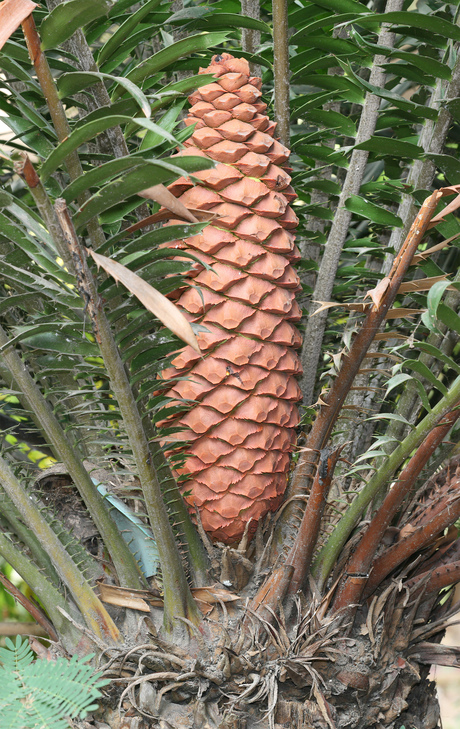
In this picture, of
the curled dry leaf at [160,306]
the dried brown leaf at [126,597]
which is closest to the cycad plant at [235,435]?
the dried brown leaf at [126,597]

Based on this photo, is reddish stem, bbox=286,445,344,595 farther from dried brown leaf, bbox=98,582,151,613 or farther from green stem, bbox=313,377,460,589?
dried brown leaf, bbox=98,582,151,613

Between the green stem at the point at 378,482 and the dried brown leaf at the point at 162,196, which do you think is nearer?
the dried brown leaf at the point at 162,196

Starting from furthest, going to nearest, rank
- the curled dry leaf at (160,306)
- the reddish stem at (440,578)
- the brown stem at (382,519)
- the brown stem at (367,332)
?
the reddish stem at (440,578)
the brown stem at (382,519)
the brown stem at (367,332)
the curled dry leaf at (160,306)

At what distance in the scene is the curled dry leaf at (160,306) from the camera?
380mm

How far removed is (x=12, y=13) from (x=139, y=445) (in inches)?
14.0

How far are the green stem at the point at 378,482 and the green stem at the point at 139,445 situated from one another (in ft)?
0.54

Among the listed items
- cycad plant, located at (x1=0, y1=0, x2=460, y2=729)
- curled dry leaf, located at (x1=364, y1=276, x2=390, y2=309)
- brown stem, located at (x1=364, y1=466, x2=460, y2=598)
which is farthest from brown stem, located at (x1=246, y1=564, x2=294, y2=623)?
curled dry leaf, located at (x1=364, y1=276, x2=390, y2=309)

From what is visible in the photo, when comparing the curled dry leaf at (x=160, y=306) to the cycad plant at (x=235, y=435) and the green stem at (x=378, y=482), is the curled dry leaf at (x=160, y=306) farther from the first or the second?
the green stem at (x=378, y=482)

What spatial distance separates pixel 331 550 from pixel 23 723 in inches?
14.6

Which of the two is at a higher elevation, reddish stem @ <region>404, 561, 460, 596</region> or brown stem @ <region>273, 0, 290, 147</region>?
brown stem @ <region>273, 0, 290, 147</region>

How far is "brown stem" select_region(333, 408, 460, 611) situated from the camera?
0.63m

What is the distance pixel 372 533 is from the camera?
0.69m

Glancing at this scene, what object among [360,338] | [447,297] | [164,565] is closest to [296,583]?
[164,565]

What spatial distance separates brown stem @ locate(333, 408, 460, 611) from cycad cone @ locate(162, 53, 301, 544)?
0.41 ft
